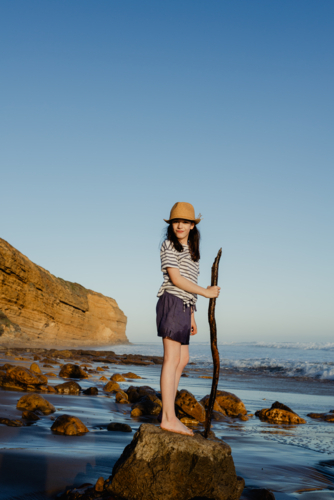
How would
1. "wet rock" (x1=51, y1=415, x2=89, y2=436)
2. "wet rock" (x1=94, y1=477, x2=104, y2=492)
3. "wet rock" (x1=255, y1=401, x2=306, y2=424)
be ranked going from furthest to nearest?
"wet rock" (x1=255, y1=401, x2=306, y2=424) < "wet rock" (x1=51, y1=415, x2=89, y2=436) < "wet rock" (x1=94, y1=477, x2=104, y2=492)

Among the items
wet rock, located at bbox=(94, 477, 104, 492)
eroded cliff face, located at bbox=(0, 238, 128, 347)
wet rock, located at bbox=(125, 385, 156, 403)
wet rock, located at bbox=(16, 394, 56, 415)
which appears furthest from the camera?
eroded cliff face, located at bbox=(0, 238, 128, 347)

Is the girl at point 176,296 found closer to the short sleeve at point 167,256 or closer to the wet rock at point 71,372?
the short sleeve at point 167,256

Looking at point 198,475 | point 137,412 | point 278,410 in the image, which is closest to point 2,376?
point 137,412

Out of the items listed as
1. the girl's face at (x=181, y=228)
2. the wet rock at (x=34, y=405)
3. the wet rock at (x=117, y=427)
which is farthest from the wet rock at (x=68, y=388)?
the girl's face at (x=181, y=228)

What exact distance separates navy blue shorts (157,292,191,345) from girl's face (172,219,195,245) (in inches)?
20.4

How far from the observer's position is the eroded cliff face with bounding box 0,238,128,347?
995 inches

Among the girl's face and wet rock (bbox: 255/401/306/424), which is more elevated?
the girl's face

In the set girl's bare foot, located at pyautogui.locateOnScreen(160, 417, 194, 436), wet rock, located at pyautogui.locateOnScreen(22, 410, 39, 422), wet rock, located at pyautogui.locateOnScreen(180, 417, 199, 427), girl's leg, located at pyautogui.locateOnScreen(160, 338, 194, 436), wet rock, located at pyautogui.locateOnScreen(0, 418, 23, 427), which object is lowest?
wet rock, located at pyautogui.locateOnScreen(180, 417, 199, 427)

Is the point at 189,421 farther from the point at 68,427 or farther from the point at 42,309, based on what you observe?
the point at 42,309

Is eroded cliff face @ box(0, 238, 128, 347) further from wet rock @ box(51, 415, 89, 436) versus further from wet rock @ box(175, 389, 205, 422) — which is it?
wet rock @ box(51, 415, 89, 436)

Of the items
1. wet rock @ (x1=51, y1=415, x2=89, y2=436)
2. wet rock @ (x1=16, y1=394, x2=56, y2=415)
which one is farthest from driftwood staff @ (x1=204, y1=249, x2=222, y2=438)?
wet rock @ (x1=16, y1=394, x2=56, y2=415)

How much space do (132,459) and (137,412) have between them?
3311mm

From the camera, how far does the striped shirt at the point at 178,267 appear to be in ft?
10.5

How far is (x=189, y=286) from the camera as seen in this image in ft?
10.2
